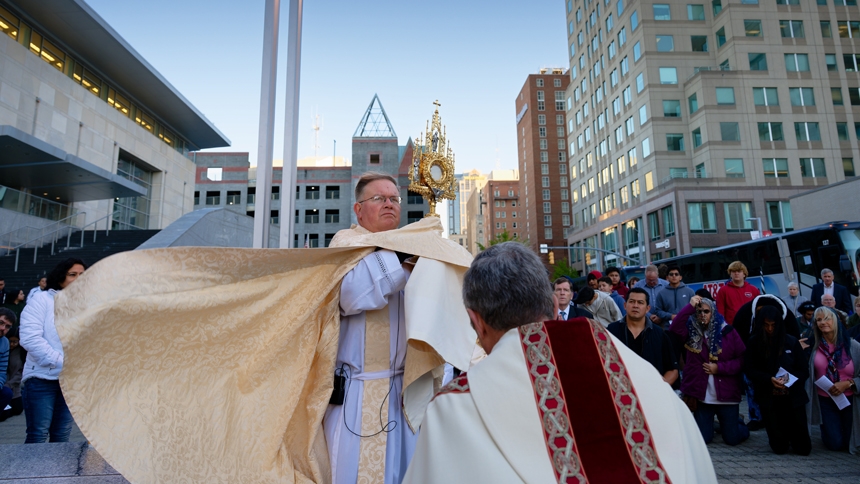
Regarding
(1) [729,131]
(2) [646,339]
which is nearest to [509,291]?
(2) [646,339]

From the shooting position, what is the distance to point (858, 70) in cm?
4103

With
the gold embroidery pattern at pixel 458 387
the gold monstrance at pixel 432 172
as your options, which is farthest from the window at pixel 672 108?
the gold embroidery pattern at pixel 458 387

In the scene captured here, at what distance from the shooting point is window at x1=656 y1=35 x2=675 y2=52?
143 ft

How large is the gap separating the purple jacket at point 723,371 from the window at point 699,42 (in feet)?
148

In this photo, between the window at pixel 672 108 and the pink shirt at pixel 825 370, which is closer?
the pink shirt at pixel 825 370

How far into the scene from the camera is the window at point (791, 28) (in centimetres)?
4150

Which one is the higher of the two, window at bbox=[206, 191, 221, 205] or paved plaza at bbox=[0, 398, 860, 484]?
window at bbox=[206, 191, 221, 205]

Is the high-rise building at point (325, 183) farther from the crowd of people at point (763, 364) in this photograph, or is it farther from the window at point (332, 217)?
the crowd of people at point (763, 364)

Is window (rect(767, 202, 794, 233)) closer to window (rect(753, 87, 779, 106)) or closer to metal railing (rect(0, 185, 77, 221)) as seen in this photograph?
window (rect(753, 87, 779, 106))

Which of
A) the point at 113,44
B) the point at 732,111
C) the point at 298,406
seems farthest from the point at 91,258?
the point at 732,111

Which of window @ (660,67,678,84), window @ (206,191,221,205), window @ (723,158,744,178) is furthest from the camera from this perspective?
window @ (206,191,221,205)

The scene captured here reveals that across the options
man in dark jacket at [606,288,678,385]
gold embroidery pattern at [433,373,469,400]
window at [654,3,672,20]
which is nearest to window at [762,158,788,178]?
window at [654,3,672,20]

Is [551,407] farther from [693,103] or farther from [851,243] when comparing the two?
[693,103]

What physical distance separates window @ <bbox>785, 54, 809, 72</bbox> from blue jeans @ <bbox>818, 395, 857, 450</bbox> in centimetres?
4441
